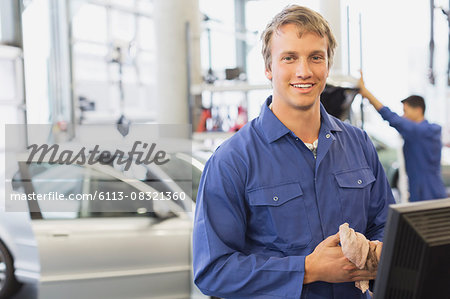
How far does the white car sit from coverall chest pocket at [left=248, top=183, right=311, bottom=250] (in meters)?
1.86

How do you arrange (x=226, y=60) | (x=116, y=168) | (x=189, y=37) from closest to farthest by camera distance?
(x=116, y=168) < (x=189, y=37) < (x=226, y=60)

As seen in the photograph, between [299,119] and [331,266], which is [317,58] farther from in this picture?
[331,266]

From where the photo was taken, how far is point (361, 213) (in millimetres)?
1383

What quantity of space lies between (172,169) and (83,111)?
398cm

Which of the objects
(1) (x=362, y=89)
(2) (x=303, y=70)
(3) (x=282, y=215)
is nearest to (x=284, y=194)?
(3) (x=282, y=215)

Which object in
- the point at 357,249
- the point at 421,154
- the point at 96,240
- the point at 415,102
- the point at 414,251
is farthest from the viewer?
the point at 415,102

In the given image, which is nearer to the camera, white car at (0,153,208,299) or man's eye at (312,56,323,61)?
man's eye at (312,56,323,61)

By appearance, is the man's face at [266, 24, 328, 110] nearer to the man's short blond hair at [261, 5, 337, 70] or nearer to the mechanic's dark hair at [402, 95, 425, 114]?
the man's short blond hair at [261, 5, 337, 70]

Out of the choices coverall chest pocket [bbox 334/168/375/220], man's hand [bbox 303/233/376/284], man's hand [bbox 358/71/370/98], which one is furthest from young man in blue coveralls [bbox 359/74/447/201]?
man's hand [bbox 303/233/376/284]

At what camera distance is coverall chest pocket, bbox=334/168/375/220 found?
53.6 inches

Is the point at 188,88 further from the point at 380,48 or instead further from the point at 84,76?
the point at 380,48

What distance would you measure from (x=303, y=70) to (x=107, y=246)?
81.6 inches

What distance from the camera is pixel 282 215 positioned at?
1.31 metres

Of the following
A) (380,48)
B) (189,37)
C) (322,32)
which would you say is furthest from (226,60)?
(322,32)
